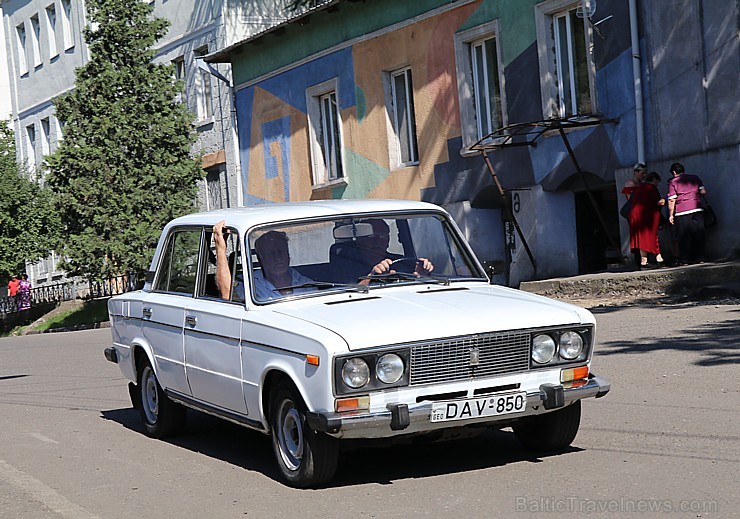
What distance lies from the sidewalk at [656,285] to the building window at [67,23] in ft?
91.6

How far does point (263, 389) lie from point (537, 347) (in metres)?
1.69

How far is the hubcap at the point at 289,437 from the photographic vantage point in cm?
713

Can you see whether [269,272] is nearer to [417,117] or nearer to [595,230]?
[595,230]

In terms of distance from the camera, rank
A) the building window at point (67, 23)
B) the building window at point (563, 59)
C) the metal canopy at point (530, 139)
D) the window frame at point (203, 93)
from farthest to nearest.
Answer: the building window at point (67, 23) → the window frame at point (203, 93) → the building window at point (563, 59) → the metal canopy at point (530, 139)

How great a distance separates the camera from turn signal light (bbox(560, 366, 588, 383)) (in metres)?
7.18

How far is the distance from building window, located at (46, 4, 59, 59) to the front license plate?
39465 mm

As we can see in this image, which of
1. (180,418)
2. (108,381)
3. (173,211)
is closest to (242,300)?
(180,418)

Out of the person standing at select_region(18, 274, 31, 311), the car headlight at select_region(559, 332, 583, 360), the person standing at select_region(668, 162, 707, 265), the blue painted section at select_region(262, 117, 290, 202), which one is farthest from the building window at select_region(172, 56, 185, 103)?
the car headlight at select_region(559, 332, 583, 360)

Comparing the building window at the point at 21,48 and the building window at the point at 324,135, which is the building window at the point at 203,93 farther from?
the building window at the point at 21,48

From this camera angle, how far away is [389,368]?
6.73 metres

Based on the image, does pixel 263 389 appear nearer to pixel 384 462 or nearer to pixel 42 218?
pixel 384 462

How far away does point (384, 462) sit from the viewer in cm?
782

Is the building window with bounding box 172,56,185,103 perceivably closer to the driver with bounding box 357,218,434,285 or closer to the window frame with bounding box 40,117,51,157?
the window frame with bounding box 40,117,51,157

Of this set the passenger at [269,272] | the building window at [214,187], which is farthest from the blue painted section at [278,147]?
the passenger at [269,272]
